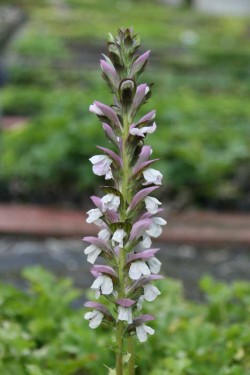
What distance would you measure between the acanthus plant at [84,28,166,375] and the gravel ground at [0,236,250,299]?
295 centimetres

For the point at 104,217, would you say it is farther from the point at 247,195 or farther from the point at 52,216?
the point at 247,195

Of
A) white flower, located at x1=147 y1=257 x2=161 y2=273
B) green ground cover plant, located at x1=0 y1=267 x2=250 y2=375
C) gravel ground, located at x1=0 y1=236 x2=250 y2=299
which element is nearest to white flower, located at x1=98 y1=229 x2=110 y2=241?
white flower, located at x1=147 y1=257 x2=161 y2=273

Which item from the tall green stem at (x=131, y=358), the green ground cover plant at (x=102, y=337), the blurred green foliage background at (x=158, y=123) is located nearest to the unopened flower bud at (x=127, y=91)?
the tall green stem at (x=131, y=358)

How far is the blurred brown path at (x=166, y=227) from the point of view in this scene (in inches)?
249

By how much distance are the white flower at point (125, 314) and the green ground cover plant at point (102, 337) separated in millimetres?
736

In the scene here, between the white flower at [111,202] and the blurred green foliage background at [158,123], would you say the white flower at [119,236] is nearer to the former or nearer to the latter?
the white flower at [111,202]

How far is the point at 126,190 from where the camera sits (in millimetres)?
2359

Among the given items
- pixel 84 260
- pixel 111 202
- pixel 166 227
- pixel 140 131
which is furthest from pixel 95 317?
pixel 166 227

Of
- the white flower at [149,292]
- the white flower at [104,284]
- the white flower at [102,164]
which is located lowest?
the white flower at [149,292]

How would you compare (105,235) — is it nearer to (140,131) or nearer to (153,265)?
(153,265)

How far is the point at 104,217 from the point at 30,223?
414 cm

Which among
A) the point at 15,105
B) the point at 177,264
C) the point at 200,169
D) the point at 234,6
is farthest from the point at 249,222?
the point at 234,6

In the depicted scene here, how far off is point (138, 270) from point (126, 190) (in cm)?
19

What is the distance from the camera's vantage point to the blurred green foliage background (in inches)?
270
